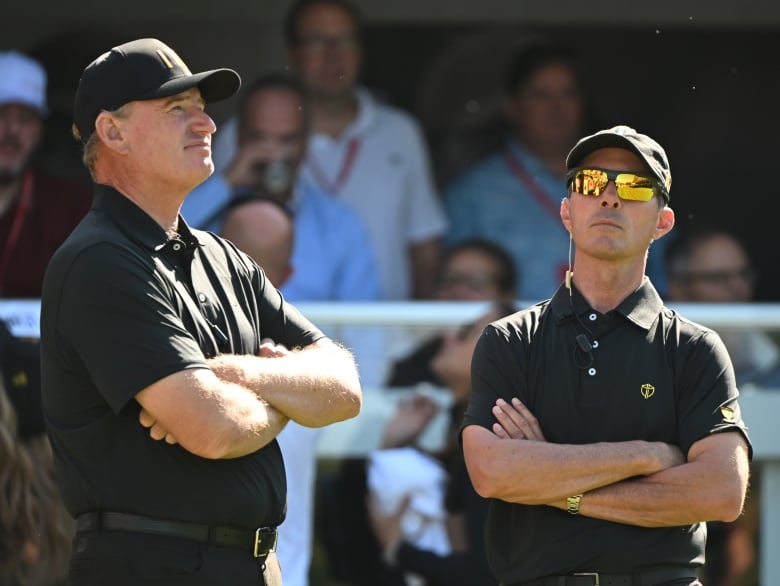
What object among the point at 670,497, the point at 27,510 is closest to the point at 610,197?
the point at 670,497

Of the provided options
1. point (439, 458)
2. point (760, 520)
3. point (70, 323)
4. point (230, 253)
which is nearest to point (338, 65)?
point (439, 458)

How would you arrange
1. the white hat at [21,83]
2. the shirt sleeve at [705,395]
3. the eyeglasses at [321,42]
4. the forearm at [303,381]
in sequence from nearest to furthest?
the forearm at [303,381] < the shirt sleeve at [705,395] < the white hat at [21,83] < the eyeglasses at [321,42]

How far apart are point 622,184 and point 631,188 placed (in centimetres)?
3

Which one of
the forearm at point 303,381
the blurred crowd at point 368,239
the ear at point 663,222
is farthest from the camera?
the blurred crowd at point 368,239

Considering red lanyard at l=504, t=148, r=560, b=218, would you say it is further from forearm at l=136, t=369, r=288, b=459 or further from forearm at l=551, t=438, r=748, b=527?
forearm at l=136, t=369, r=288, b=459

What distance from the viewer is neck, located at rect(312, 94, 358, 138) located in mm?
6930

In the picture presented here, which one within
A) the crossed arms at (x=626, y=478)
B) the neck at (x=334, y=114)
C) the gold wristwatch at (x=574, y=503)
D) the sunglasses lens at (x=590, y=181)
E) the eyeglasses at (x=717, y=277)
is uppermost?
the neck at (x=334, y=114)

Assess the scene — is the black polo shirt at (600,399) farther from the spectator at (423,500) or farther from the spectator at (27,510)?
the spectator at (27,510)

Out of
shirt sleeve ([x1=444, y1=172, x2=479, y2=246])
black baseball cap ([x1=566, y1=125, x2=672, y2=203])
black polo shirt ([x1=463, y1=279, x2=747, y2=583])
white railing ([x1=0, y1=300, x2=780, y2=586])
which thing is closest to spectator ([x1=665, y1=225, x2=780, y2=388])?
white railing ([x1=0, y1=300, x2=780, y2=586])

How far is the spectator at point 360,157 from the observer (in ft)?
22.2

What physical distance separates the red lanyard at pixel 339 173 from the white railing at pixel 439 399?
2.82ft

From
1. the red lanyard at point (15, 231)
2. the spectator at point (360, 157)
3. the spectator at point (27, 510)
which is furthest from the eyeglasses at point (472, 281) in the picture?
the spectator at point (27, 510)

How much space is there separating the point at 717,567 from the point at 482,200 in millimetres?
2228

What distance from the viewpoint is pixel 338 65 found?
6.87 metres
